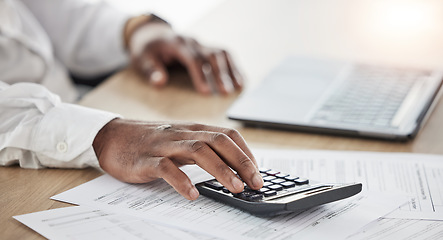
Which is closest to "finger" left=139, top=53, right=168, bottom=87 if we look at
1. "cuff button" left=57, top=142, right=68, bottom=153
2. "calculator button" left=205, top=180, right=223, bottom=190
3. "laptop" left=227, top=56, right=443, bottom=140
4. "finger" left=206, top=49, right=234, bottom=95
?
"finger" left=206, top=49, right=234, bottom=95

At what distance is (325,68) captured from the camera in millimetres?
1310

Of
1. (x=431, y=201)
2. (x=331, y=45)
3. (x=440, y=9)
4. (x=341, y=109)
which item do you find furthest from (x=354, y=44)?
(x=431, y=201)

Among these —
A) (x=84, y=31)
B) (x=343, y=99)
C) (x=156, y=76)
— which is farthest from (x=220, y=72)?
(x=84, y=31)

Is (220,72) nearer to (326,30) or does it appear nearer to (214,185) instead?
(214,185)

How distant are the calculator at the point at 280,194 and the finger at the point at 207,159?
0.05ft

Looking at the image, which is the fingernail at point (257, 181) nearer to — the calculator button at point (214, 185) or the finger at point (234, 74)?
the calculator button at point (214, 185)

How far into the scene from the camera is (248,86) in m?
1.31

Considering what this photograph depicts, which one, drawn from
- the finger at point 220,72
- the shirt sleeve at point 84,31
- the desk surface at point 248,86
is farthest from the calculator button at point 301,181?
the shirt sleeve at point 84,31

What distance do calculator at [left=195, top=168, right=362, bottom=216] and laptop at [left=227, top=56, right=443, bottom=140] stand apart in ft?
0.95

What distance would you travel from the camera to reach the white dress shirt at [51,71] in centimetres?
85

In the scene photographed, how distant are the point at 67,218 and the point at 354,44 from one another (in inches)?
52.2

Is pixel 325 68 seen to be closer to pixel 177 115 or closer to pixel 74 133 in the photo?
pixel 177 115

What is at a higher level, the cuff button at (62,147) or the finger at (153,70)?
the finger at (153,70)

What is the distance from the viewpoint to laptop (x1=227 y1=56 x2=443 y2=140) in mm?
997
